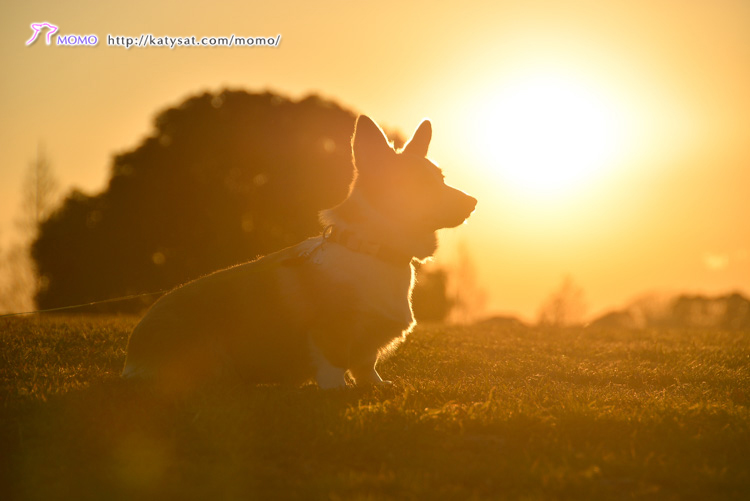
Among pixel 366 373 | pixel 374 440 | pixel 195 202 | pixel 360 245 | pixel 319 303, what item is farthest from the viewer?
pixel 195 202

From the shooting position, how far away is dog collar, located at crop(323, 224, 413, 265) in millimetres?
7223

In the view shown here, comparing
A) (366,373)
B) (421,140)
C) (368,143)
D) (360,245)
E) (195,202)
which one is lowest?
(366,373)

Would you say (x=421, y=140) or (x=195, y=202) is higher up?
(x=195, y=202)

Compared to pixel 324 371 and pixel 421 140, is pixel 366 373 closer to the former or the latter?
pixel 324 371

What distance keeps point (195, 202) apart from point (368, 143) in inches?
889

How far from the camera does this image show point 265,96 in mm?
31031

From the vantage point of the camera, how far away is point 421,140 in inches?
311

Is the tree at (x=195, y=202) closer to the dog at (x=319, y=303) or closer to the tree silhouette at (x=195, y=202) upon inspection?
the tree silhouette at (x=195, y=202)

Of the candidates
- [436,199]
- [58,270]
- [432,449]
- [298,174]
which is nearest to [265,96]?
[298,174]

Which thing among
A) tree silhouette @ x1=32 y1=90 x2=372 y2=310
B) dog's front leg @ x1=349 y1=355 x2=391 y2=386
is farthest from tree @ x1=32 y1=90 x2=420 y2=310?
dog's front leg @ x1=349 y1=355 x2=391 y2=386

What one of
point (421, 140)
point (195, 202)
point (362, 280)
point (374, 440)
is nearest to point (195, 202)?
point (195, 202)

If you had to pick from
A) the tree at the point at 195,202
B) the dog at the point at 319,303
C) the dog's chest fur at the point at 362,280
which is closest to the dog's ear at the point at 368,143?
the dog at the point at 319,303

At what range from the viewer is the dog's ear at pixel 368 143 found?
7109mm

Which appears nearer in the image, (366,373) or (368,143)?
(368,143)
